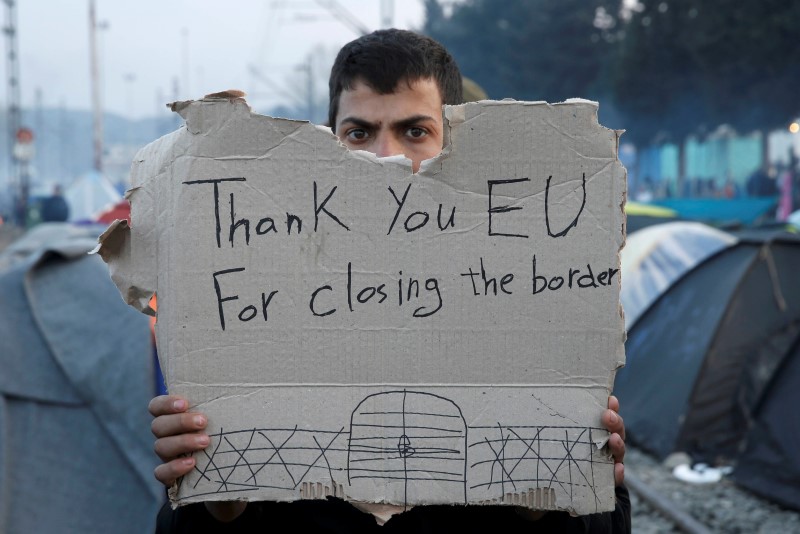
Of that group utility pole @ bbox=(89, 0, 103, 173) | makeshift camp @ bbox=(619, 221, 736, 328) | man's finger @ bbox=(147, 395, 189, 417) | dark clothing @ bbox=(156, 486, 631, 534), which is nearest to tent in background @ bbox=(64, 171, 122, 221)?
utility pole @ bbox=(89, 0, 103, 173)

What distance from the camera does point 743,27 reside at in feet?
89.5

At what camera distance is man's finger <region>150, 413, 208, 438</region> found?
1531 millimetres

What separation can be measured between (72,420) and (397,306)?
2.89 m

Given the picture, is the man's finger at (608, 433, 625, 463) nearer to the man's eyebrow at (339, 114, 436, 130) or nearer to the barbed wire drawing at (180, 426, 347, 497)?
the barbed wire drawing at (180, 426, 347, 497)

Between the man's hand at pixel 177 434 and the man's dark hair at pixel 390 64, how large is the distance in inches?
30.5

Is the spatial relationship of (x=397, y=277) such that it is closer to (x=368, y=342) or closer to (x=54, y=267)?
(x=368, y=342)

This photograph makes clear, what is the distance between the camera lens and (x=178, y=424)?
153 cm

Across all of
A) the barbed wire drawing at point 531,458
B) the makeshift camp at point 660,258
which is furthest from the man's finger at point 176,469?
the makeshift camp at point 660,258

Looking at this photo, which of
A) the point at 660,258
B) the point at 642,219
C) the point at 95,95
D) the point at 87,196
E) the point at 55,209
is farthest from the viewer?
the point at 95,95

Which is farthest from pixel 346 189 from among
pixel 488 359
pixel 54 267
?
pixel 54 267

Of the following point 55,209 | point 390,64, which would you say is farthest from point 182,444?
point 55,209

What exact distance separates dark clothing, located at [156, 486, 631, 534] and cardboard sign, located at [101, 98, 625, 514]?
17cm

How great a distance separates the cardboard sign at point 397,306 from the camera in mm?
1565

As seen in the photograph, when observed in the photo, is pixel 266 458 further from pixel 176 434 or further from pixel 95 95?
pixel 95 95
